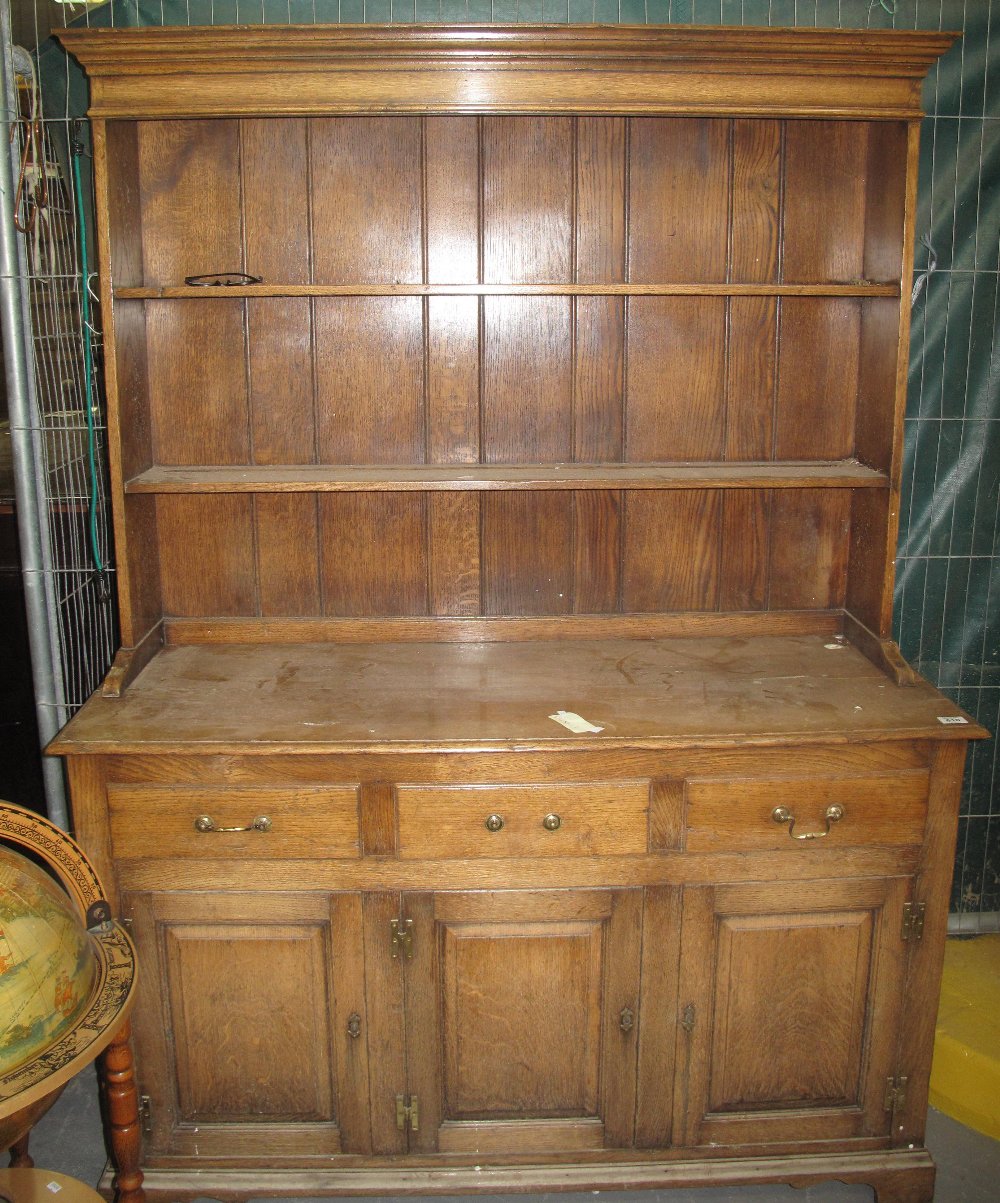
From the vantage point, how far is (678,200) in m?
2.39

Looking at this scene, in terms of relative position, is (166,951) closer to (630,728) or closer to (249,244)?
(630,728)

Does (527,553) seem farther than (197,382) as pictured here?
Yes

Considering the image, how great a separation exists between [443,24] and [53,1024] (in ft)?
5.68

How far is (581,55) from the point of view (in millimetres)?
2055

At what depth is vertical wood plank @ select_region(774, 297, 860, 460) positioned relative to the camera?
2.46m

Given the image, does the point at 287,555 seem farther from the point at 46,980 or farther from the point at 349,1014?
the point at 46,980

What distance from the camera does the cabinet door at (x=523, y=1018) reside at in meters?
2.08

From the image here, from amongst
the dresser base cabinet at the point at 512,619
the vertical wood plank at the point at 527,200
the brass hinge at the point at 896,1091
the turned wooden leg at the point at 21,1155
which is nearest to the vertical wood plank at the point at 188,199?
the dresser base cabinet at the point at 512,619

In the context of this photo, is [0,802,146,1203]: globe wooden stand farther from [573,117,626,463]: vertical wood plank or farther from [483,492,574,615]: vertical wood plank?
[573,117,626,463]: vertical wood plank

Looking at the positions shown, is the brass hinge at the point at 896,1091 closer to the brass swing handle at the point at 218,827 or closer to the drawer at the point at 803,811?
the drawer at the point at 803,811

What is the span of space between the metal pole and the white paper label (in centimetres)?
117

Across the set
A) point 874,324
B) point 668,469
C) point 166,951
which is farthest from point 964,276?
point 166,951

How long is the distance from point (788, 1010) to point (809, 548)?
100 cm

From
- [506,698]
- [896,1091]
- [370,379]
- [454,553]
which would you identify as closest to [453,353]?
[370,379]
